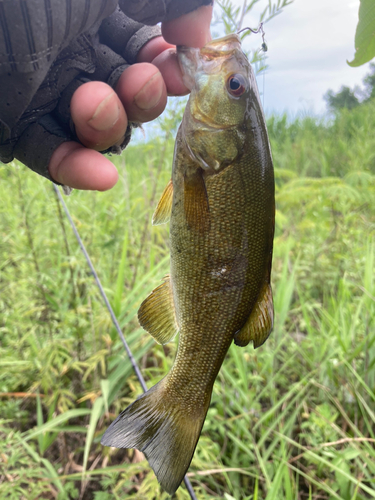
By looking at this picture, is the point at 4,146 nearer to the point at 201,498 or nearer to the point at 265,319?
the point at 265,319

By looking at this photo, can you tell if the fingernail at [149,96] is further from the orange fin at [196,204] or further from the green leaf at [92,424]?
the green leaf at [92,424]

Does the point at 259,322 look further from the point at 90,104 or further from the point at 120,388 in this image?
the point at 120,388

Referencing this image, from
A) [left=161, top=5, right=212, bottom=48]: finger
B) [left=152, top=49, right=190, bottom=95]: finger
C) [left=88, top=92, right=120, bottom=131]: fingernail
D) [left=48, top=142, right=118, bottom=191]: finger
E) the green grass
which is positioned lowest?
the green grass

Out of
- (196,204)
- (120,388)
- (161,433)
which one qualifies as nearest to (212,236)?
(196,204)

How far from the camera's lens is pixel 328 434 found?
168 centimetres

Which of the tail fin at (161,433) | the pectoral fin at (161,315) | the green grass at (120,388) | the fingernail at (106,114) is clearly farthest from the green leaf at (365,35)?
the green grass at (120,388)

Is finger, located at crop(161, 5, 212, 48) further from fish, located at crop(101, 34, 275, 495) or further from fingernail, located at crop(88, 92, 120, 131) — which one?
fingernail, located at crop(88, 92, 120, 131)

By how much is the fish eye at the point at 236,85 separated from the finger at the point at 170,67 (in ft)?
0.73

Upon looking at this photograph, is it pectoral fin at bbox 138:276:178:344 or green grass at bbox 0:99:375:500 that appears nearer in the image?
pectoral fin at bbox 138:276:178:344

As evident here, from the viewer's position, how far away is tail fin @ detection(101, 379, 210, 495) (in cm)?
91

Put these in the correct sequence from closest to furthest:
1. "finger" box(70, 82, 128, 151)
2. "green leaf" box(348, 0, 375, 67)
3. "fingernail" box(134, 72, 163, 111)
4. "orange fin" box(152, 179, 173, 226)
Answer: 1. "green leaf" box(348, 0, 375, 67)
2. "finger" box(70, 82, 128, 151)
3. "fingernail" box(134, 72, 163, 111)
4. "orange fin" box(152, 179, 173, 226)

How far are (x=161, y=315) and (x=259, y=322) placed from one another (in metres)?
0.33

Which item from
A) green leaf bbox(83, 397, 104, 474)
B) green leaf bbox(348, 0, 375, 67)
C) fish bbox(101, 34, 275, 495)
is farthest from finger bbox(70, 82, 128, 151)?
green leaf bbox(83, 397, 104, 474)

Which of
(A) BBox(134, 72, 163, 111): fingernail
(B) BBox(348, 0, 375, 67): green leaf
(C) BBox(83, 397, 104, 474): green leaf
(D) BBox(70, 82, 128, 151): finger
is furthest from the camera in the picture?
(C) BBox(83, 397, 104, 474): green leaf
